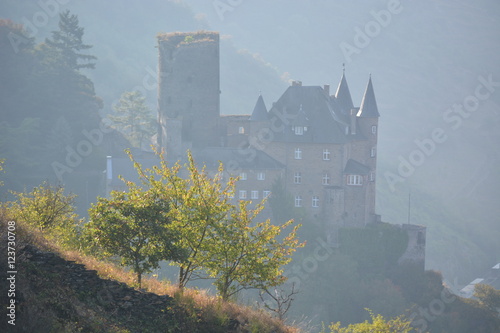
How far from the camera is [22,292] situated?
12.2 m

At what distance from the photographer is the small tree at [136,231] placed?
15.6 meters

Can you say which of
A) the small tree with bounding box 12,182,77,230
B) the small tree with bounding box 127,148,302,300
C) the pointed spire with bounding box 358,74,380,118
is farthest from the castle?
the small tree with bounding box 127,148,302,300

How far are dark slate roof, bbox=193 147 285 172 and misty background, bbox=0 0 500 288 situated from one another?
35.8ft

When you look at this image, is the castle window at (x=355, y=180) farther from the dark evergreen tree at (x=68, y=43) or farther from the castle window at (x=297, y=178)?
the dark evergreen tree at (x=68, y=43)

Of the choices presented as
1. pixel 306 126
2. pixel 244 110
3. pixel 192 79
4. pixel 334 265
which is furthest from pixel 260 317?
pixel 244 110

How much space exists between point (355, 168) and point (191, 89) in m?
16.1

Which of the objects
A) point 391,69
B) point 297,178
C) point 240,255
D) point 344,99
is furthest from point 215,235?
point 391,69

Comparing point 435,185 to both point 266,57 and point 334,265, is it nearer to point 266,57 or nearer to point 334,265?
point 266,57

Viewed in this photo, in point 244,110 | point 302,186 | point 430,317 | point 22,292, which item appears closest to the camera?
point 22,292

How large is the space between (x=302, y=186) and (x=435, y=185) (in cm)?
7708

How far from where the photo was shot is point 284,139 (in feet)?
172

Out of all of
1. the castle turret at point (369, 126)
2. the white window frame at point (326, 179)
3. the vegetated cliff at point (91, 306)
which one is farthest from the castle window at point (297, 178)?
the vegetated cliff at point (91, 306)

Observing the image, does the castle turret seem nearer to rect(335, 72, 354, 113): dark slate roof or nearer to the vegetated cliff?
rect(335, 72, 354, 113): dark slate roof

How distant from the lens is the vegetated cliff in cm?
1204
